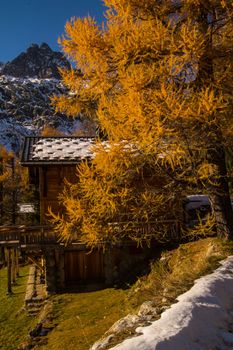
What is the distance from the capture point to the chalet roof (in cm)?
1780

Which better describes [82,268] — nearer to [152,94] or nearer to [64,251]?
[64,251]

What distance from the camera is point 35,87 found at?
600ft

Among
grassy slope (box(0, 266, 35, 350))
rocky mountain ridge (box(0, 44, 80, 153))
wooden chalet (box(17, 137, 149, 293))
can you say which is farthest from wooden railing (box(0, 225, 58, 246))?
rocky mountain ridge (box(0, 44, 80, 153))

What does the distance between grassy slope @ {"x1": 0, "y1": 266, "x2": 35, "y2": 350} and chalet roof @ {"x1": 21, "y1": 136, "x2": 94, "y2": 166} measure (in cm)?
669

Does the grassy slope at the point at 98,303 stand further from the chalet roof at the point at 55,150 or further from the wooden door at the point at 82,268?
the chalet roof at the point at 55,150

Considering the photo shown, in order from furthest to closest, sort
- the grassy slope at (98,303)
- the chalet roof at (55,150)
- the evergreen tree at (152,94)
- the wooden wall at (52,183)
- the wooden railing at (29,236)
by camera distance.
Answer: the wooden wall at (52,183)
the chalet roof at (55,150)
the wooden railing at (29,236)
the grassy slope at (98,303)
the evergreen tree at (152,94)

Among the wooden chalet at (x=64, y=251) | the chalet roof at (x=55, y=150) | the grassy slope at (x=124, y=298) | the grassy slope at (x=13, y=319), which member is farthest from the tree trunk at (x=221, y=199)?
the chalet roof at (x=55, y=150)

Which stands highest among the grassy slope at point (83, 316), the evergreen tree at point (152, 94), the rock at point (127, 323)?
the evergreen tree at point (152, 94)

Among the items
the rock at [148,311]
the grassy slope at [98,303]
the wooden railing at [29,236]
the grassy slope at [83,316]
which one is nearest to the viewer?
the rock at [148,311]

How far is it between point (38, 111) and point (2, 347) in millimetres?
152906

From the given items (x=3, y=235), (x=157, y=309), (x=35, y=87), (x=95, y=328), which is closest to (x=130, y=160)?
(x=157, y=309)

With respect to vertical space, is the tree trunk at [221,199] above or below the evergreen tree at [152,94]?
below

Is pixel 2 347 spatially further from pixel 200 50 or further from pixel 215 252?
pixel 200 50

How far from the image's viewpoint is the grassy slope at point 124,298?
690 centimetres
